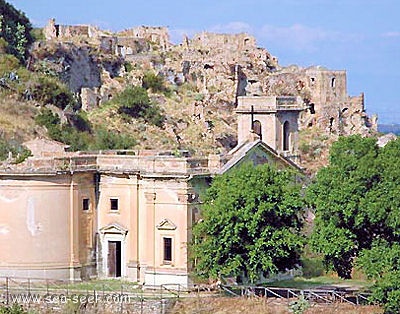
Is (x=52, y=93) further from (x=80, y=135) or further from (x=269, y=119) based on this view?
(x=269, y=119)

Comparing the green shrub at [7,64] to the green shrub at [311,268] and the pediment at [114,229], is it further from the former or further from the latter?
the green shrub at [311,268]

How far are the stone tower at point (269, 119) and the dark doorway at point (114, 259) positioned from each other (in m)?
9.94

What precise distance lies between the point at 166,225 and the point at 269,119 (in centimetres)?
1181

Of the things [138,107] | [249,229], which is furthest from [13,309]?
[138,107]

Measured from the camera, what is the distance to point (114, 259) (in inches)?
2136

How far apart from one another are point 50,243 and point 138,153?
20.8 ft

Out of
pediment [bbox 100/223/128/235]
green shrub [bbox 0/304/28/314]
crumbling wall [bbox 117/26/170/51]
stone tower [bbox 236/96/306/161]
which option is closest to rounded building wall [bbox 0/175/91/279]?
pediment [bbox 100/223/128/235]

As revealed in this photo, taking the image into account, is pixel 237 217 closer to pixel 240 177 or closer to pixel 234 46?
pixel 240 177

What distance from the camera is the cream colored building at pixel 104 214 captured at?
171 feet

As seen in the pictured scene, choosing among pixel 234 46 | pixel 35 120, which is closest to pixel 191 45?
pixel 234 46

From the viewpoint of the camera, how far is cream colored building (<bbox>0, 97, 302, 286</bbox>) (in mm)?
52219

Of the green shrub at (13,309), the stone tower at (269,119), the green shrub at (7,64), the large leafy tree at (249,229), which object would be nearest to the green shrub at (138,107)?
the green shrub at (7,64)

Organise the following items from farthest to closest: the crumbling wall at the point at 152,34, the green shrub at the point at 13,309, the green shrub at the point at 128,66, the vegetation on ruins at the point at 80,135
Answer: the crumbling wall at the point at 152,34, the green shrub at the point at 128,66, the vegetation on ruins at the point at 80,135, the green shrub at the point at 13,309

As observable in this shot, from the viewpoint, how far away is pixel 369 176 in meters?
48.8
